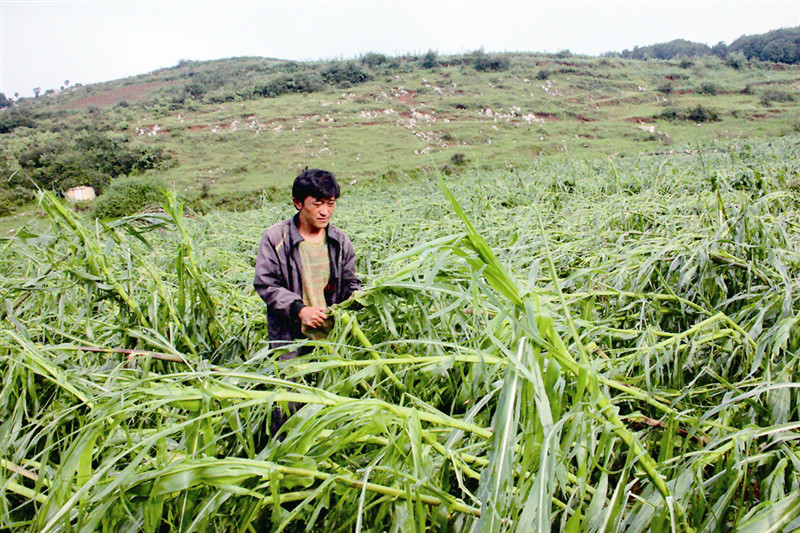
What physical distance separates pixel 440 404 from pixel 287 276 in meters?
0.82

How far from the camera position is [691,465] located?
0.84 metres

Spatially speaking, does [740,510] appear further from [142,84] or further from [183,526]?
[142,84]

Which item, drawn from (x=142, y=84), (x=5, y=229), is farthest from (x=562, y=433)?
(x=142, y=84)

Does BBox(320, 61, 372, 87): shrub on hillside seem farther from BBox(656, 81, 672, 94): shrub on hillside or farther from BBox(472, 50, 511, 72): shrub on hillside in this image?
BBox(656, 81, 672, 94): shrub on hillside

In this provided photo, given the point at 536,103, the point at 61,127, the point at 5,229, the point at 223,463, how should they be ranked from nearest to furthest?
the point at 223,463
the point at 5,229
the point at 61,127
the point at 536,103

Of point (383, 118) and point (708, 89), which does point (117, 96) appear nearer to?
point (383, 118)

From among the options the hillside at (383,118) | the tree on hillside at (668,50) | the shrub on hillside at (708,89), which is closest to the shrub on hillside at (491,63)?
the hillside at (383,118)

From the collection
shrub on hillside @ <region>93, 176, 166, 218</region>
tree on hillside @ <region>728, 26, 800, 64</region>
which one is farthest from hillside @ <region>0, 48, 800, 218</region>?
tree on hillside @ <region>728, 26, 800, 64</region>

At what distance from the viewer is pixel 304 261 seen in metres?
1.84

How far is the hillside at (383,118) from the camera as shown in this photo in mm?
20109

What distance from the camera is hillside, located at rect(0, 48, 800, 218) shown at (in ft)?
66.0

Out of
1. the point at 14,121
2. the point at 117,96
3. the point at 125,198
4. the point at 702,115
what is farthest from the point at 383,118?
the point at 117,96

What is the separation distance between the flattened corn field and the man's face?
1.42 ft

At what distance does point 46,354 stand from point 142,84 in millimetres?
57541
